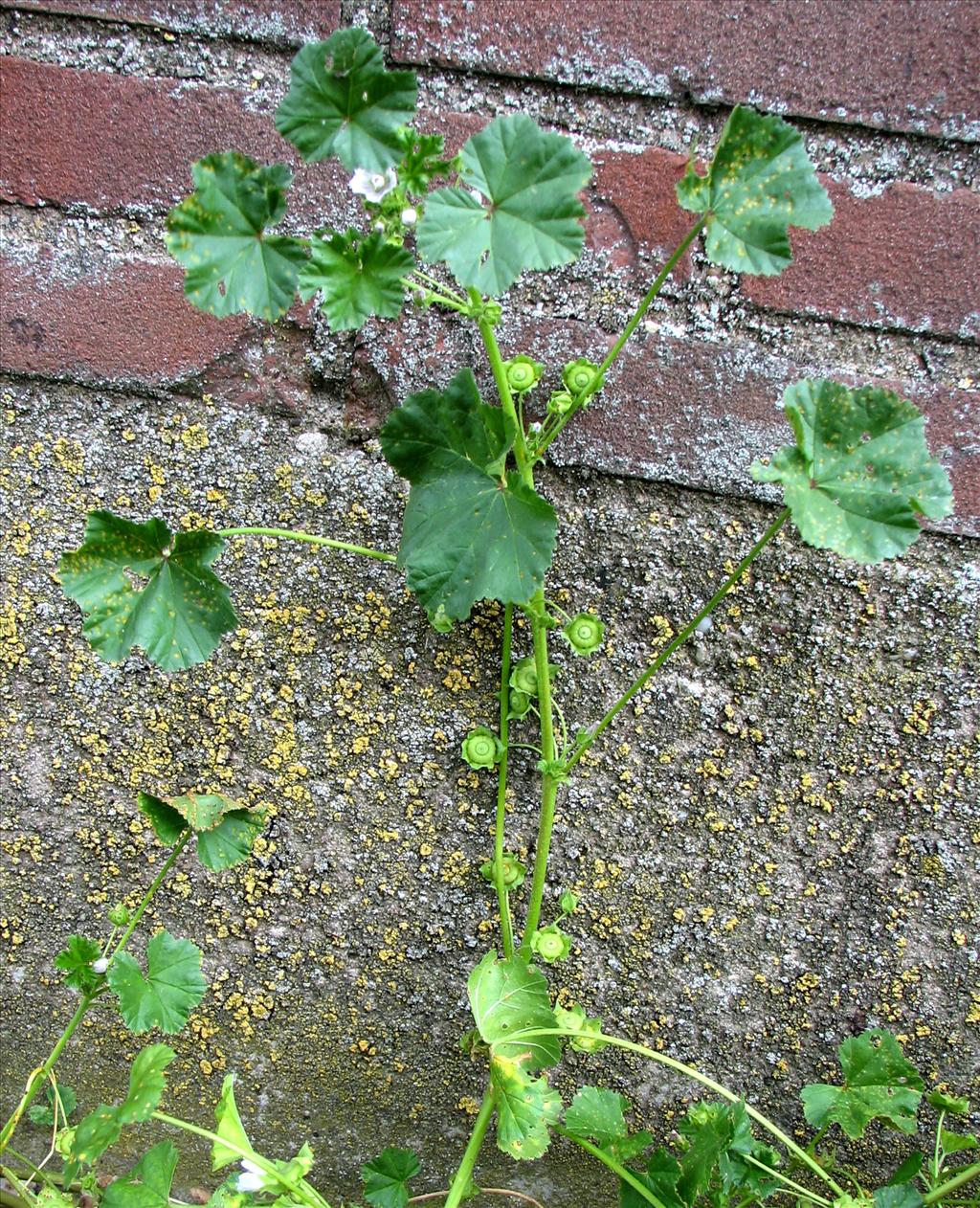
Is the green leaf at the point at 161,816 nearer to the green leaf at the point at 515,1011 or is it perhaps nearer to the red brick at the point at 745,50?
the green leaf at the point at 515,1011

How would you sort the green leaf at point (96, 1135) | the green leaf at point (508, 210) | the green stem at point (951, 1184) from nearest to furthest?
the green leaf at point (508, 210)
the green leaf at point (96, 1135)
the green stem at point (951, 1184)

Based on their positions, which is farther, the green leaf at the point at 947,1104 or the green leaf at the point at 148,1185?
the green leaf at the point at 947,1104

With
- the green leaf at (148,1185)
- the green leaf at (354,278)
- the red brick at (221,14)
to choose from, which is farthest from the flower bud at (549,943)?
the red brick at (221,14)

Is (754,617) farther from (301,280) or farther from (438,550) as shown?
(301,280)

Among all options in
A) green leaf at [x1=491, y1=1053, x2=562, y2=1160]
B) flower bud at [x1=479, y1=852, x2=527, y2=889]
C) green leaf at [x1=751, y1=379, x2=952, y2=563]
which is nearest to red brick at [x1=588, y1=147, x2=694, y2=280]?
green leaf at [x1=751, y1=379, x2=952, y2=563]

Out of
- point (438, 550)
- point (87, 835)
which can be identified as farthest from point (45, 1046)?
point (438, 550)

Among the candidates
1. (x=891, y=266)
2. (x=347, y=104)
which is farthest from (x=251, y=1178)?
(x=891, y=266)

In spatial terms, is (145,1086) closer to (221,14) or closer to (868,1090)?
(868,1090)
